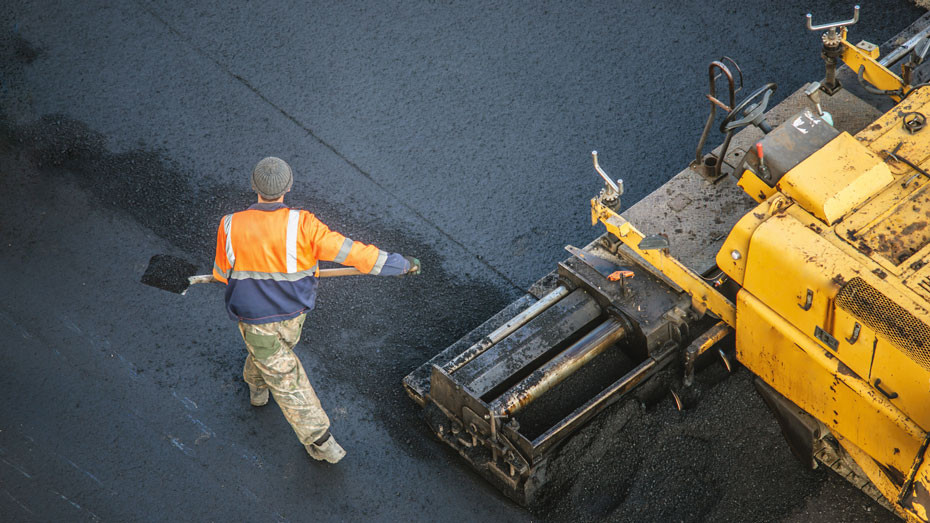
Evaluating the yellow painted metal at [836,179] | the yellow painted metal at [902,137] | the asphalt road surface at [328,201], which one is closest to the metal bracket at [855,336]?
the yellow painted metal at [836,179]

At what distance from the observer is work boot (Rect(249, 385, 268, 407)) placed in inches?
227

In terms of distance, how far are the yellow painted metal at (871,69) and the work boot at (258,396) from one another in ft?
13.0

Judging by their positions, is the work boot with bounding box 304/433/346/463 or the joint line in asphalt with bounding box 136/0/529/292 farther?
the joint line in asphalt with bounding box 136/0/529/292

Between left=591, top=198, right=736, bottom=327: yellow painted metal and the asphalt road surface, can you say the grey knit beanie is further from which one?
left=591, top=198, right=736, bottom=327: yellow painted metal

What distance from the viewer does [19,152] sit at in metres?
7.24

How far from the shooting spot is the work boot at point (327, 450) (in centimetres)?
549

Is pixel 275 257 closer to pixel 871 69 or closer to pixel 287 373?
pixel 287 373

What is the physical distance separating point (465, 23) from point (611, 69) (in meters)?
1.22

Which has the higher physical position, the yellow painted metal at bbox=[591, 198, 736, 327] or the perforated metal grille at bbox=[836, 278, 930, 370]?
the perforated metal grille at bbox=[836, 278, 930, 370]

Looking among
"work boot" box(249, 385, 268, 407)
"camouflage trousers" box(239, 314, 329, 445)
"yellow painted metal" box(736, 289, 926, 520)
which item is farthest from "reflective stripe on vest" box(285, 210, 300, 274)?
"yellow painted metal" box(736, 289, 926, 520)

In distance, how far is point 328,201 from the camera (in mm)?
6867

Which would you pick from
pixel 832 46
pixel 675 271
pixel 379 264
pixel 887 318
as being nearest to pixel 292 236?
pixel 379 264

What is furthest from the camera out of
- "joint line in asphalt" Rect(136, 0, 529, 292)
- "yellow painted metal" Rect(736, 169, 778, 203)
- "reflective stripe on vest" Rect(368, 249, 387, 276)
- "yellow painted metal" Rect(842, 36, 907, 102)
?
"joint line in asphalt" Rect(136, 0, 529, 292)

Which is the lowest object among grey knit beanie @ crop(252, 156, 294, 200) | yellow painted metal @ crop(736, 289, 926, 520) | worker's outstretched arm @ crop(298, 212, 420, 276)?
yellow painted metal @ crop(736, 289, 926, 520)
